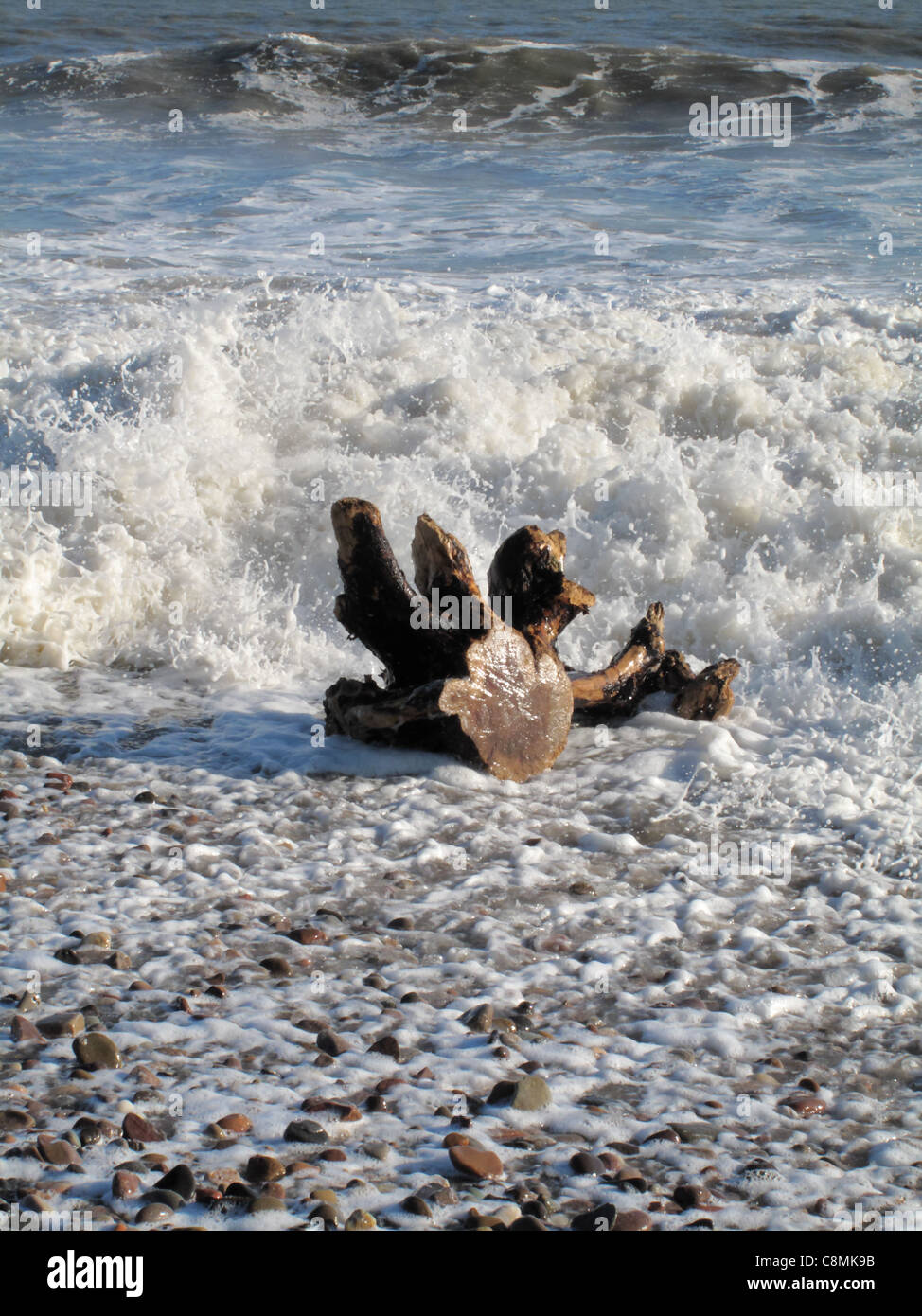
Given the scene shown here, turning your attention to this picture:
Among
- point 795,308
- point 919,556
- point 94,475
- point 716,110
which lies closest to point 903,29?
point 716,110

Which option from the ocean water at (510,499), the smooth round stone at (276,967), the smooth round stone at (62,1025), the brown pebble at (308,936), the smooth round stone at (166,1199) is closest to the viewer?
the smooth round stone at (166,1199)

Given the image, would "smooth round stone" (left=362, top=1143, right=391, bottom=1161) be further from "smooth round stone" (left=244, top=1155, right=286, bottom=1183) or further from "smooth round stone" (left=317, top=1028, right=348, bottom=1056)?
"smooth round stone" (left=317, top=1028, right=348, bottom=1056)

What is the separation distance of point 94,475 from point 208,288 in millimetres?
4671

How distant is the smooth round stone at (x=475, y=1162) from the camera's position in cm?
260

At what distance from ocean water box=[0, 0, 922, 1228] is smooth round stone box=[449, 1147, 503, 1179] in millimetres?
637

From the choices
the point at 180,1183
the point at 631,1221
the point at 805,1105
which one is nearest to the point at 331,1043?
the point at 180,1183

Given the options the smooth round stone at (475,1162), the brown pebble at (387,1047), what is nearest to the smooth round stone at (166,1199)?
the smooth round stone at (475,1162)

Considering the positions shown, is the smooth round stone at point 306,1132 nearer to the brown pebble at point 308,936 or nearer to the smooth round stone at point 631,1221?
the smooth round stone at point 631,1221

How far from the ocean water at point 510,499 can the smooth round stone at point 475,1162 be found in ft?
2.09

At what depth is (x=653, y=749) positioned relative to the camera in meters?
5.08

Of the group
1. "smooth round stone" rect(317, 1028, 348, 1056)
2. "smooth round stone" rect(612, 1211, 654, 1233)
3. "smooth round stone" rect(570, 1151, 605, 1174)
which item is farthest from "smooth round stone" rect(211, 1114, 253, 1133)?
"smooth round stone" rect(612, 1211, 654, 1233)

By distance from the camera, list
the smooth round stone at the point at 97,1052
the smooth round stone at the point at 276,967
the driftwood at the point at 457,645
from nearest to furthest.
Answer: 1. the smooth round stone at the point at 97,1052
2. the smooth round stone at the point at 276,967
3. the driftwood at the point at 457,645

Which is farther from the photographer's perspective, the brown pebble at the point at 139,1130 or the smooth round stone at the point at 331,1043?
the smooth round stone at the point at 331,1043

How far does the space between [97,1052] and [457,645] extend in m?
2.31
